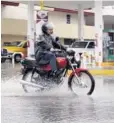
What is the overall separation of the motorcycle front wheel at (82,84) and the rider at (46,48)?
1.72ft

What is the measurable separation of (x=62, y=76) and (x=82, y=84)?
0.70 m

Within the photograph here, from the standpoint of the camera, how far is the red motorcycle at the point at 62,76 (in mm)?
12094

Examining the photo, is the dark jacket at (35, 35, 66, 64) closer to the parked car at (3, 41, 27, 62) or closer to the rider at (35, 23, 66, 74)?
the rider at (35, 23, 66, 74)

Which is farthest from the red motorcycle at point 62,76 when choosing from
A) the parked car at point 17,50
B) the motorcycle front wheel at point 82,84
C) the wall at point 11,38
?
the wall at point 11,38

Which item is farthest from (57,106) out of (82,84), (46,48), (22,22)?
(22,22)

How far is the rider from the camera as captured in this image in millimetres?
12268

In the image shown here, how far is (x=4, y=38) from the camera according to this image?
159 feet

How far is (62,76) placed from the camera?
1248 cm

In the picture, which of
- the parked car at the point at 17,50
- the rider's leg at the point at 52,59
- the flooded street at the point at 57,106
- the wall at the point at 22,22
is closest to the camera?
the flooded street at the point at 57,106

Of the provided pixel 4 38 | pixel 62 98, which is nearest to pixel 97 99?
pixel 62 98

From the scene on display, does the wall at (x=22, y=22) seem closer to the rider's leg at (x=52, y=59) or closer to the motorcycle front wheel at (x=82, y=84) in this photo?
the rider's leg at (x=52, y=59)

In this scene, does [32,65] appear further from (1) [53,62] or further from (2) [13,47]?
(2) [13,47]

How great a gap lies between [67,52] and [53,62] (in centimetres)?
43

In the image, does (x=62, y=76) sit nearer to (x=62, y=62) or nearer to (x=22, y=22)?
(x=62, y=62)
